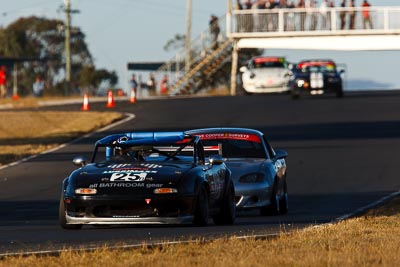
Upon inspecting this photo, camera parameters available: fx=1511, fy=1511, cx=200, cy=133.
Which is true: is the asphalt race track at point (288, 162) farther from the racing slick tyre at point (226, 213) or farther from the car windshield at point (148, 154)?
the car windshield at point (148, 154)

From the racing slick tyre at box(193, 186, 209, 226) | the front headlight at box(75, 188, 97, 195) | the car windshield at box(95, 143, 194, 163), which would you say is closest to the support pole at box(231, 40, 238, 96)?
the car windshield at box(95, 143, 194, 163)

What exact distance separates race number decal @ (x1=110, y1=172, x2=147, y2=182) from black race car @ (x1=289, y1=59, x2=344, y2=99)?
40463mm

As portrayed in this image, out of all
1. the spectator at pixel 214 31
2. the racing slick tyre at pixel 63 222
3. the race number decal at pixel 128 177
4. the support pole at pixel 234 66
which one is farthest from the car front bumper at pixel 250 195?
the spectator at pixel 214 31

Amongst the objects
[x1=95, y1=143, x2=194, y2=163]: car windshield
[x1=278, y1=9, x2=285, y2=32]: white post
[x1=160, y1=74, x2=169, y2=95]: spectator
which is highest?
[x1=278, y1=9, x2=285, y2=32]: white post

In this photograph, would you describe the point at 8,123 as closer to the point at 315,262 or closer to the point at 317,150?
the point at 317,150

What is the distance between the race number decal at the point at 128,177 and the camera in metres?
16.6

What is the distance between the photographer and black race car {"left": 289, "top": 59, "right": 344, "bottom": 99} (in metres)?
57.3

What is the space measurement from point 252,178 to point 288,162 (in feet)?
39.9

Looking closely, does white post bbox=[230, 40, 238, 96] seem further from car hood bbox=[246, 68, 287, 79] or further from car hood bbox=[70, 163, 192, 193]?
car hood bbox=[70, 163, 192, 193]

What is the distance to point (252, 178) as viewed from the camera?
20.8 meters

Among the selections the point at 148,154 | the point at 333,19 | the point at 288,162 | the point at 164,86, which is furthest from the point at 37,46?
the point at 148,154

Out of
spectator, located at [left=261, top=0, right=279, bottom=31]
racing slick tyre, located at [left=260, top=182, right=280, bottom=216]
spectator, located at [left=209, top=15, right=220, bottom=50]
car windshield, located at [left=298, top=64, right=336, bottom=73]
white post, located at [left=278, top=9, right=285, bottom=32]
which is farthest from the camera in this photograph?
spectator, located at [left=209, top=15, right=220, bottom=50]

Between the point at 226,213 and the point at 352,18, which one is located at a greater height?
the point at 352,18

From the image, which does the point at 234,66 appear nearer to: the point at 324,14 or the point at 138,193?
the point at 324,14
